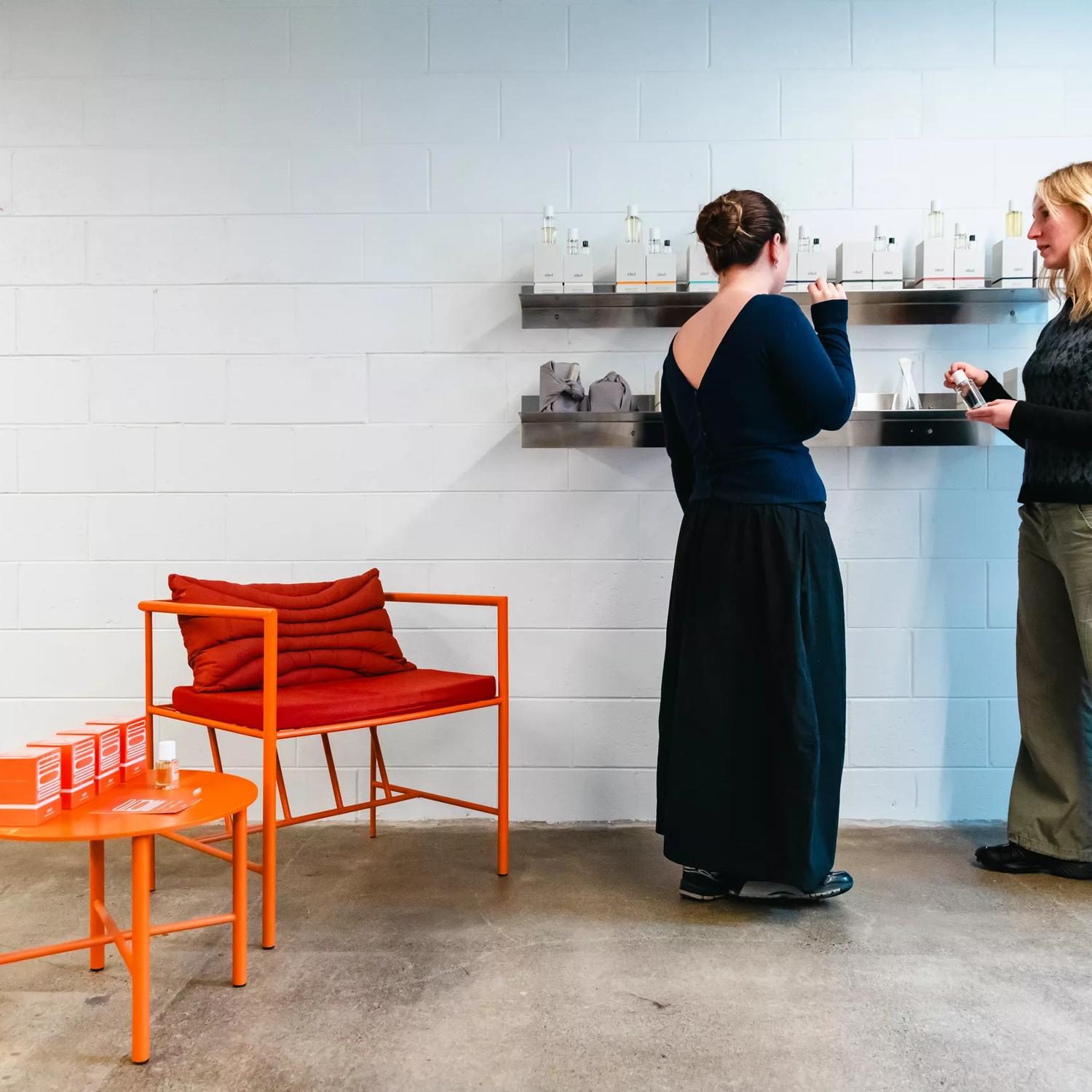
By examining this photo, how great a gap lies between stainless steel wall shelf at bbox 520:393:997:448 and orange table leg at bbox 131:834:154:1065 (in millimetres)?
1633

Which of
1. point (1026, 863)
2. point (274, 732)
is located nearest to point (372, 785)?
point (274, 732)

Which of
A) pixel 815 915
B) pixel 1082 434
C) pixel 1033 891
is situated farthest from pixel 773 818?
pixel 1082 434

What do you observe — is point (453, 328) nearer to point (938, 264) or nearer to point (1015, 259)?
point (938, 264)

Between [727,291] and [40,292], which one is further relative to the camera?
[40,292]

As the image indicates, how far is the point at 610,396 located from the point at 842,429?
689 millimetres

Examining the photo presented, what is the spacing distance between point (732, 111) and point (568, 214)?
1.93ft

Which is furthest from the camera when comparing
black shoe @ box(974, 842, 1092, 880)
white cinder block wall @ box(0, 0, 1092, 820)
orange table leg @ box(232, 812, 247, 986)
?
white cinder block wall @ box(0, 0, 1092, 820)

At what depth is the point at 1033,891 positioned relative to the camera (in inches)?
96.7

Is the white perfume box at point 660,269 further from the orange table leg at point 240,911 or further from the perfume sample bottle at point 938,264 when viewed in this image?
the orange table leg at point 240,911

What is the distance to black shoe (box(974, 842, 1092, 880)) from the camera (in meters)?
2.54

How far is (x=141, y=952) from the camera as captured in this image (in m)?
1.66

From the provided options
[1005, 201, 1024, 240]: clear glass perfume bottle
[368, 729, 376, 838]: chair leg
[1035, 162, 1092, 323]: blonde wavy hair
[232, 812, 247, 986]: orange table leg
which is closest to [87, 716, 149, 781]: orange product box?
[232, 812, 247, 986]: orange table leg

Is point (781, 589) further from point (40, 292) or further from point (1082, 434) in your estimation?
point (40, 292)

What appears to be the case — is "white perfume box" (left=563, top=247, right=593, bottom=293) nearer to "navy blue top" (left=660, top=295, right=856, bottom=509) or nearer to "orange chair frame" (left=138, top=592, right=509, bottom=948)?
"navy blue top" (left=660, top=295, right=856, bottom=509)
